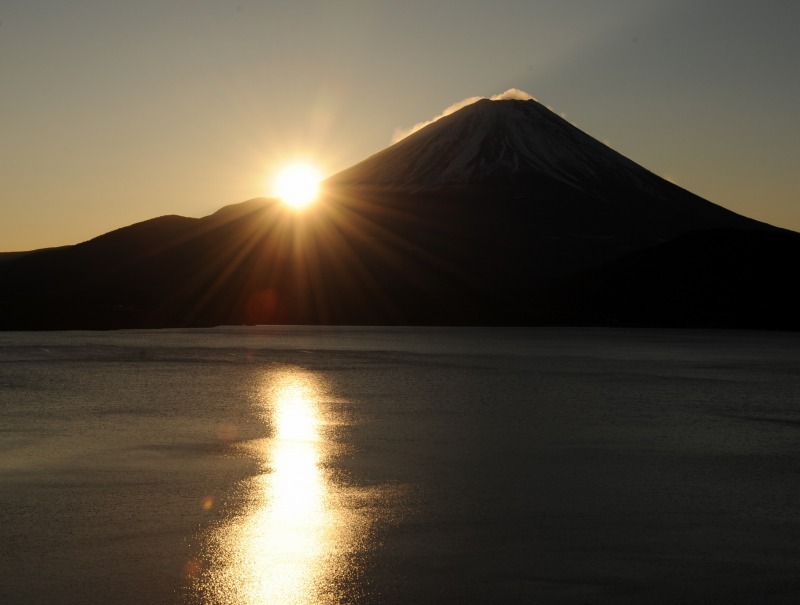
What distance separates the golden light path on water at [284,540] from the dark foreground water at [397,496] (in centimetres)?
5

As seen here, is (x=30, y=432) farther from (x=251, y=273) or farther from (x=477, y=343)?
(x=251, y=273)

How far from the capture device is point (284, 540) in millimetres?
14141

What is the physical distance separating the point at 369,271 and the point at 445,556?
16464 cm

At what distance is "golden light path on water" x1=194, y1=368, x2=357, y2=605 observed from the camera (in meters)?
11.7

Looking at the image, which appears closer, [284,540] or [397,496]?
[284,540]

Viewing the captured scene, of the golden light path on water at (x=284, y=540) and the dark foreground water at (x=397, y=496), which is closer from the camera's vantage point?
the golden light path on water at (x=284, y=540)

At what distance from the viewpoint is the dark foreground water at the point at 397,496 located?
1221 centimetres

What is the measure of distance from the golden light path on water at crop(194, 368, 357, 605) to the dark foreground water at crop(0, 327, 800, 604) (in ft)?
0.16

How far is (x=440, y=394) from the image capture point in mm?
39000

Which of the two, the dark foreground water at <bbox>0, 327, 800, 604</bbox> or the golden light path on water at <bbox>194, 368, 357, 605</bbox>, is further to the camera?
the dark foreground water at <bbox>0, 327, 800, 604</bbox>

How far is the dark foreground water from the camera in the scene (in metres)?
12.2

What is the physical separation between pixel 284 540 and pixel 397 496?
3.83 metres

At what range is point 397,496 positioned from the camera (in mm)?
17562

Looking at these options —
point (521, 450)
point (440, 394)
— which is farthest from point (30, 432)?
point (440, 394)
